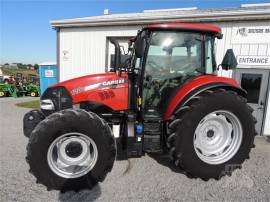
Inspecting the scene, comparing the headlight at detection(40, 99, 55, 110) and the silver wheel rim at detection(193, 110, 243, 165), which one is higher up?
the headlight at detection(40, 99, 55, 110)

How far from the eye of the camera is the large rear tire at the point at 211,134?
3.06 metres

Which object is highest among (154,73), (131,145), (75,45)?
(75,45)

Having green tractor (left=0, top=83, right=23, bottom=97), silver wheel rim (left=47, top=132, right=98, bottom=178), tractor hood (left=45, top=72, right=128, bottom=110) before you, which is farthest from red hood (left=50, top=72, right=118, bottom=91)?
green tractor (left=0, top=83, right=23, bottom=97)

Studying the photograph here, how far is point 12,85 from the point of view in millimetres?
13414

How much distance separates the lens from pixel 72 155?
2.98 meters

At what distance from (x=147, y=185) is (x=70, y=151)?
3.74ft

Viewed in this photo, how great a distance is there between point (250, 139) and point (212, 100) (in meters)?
0.89

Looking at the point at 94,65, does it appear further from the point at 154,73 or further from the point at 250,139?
the point at 250,139

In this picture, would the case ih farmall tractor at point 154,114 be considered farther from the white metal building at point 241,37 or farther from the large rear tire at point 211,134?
the white metal building at point 241,37

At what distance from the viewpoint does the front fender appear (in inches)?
123

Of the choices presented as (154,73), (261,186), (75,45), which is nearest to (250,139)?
(261,186)

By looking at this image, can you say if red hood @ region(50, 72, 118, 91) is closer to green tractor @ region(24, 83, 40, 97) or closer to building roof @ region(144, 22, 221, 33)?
building roof @ region(144, 22, 221, 33)

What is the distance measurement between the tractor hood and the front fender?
71 centimetres

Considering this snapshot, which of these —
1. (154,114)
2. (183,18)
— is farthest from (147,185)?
(183,18)
